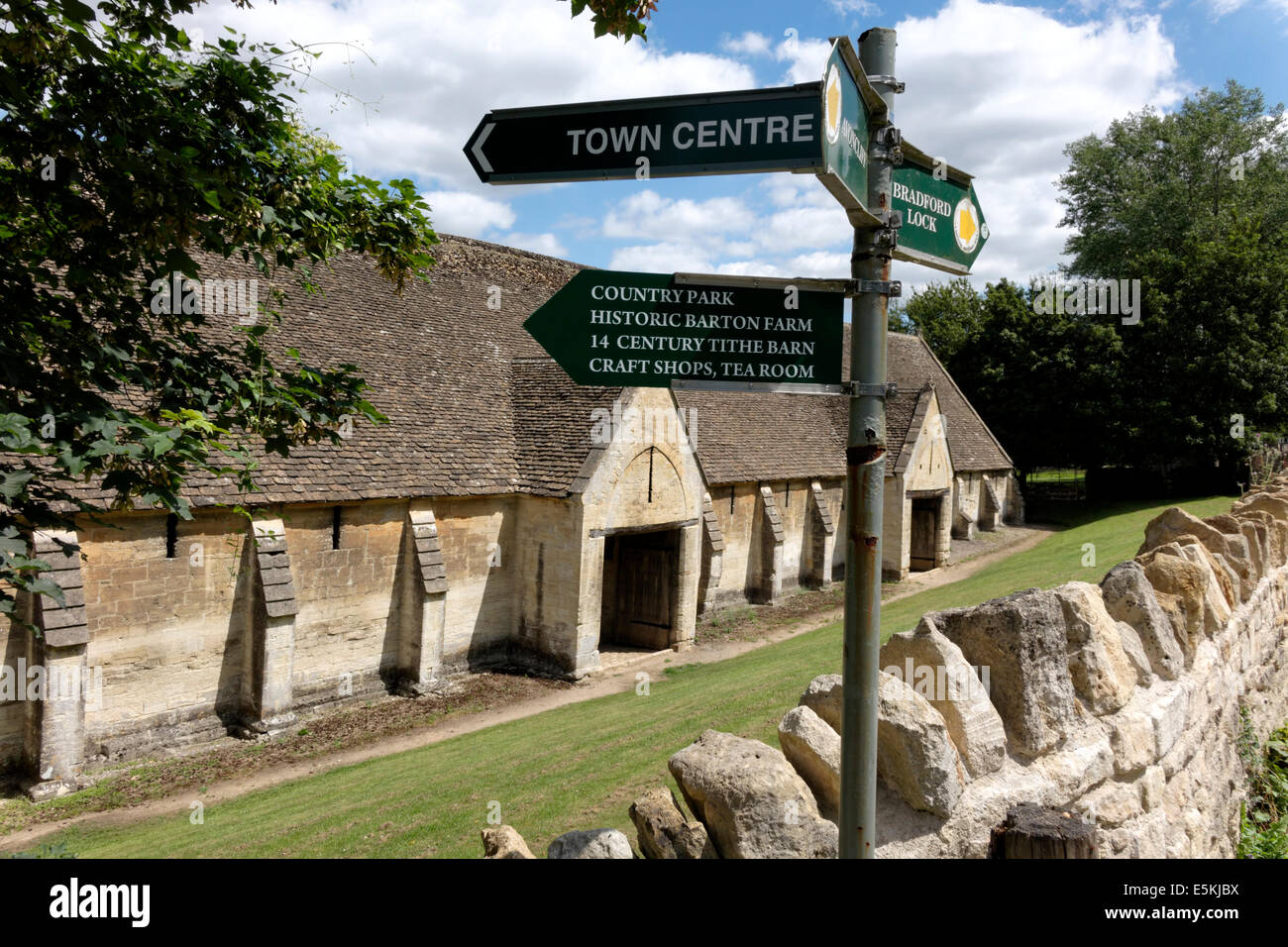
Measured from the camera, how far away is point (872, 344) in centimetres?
284

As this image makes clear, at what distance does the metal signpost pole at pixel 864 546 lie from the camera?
9.18 feet

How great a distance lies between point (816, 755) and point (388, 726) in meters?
12.2

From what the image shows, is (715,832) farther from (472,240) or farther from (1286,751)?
(472,240)

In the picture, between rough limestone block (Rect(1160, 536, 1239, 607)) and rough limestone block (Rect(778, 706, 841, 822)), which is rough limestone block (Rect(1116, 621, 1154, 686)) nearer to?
rough limestone block (Rect(1160, 536, 1239, 607))

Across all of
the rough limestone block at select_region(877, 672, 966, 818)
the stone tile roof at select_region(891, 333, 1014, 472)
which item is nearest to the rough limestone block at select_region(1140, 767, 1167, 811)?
the rough limestone block at select_region(877, 672, 966, 818)

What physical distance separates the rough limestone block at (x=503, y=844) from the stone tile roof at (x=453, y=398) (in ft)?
30.4

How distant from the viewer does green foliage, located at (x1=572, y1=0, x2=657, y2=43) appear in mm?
3889

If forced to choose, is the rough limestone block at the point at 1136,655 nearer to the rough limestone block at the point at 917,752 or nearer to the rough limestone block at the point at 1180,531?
the rough limestone block at the point at 917,752

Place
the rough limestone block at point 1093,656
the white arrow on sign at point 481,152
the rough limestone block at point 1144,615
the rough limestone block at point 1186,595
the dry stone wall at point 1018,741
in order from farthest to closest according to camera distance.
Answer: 1. the rough limestone block at point 1186,595
2. the rough limestone block at point 1144,615
3. the rough limestone block at point 1093,656
4. the dry stone wall at point 1018,741
5. the white arrow on sign at point 481,152

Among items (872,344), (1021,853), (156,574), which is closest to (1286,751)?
(1021,853)

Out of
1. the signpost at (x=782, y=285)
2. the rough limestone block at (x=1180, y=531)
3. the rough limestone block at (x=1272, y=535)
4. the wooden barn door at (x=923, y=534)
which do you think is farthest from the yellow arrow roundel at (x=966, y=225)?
the wooden barn door at (x=923, y=534)

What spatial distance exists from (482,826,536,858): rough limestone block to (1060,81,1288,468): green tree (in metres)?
36.9
